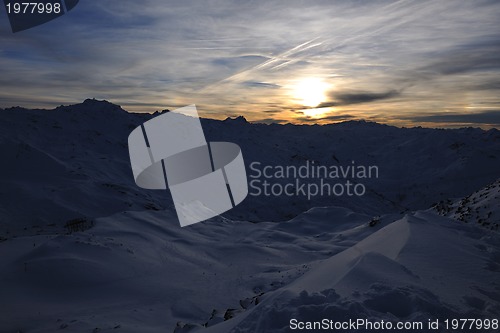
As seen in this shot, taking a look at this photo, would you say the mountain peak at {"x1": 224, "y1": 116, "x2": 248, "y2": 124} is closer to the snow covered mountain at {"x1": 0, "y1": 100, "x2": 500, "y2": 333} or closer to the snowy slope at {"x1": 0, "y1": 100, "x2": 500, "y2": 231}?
the snowy slope at {"x1": 0, "y1": 100, "x2": 500, "y2": 231}

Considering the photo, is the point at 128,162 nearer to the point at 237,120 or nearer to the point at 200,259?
the point at 200,259

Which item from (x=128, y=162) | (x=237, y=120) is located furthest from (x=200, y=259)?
(x=237, y=120)

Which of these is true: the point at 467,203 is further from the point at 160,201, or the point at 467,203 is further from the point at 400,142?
the point at 400,142

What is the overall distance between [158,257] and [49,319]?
500cm

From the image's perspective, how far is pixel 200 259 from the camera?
13320mm

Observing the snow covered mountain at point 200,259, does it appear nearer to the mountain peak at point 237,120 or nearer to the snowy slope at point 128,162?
the snowy slope at point 128,162

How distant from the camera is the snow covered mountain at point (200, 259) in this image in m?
5.06

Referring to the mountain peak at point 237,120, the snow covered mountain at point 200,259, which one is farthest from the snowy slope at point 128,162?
the mountain peak at point 237,120

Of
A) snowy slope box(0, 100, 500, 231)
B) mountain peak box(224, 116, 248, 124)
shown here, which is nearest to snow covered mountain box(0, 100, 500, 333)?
snowy slope box(0, 100, 500, 231)

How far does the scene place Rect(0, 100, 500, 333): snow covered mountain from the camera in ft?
16.6

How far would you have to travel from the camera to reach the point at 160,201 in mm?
26203

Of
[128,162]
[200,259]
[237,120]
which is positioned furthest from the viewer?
[237,120]

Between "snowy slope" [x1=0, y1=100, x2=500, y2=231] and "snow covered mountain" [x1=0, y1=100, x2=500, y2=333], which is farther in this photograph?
"snowy slope" [x1=0, y1=100, x2=500, y2=231]

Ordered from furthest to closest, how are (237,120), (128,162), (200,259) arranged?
(237,120) → (128,162) → (200,259)
